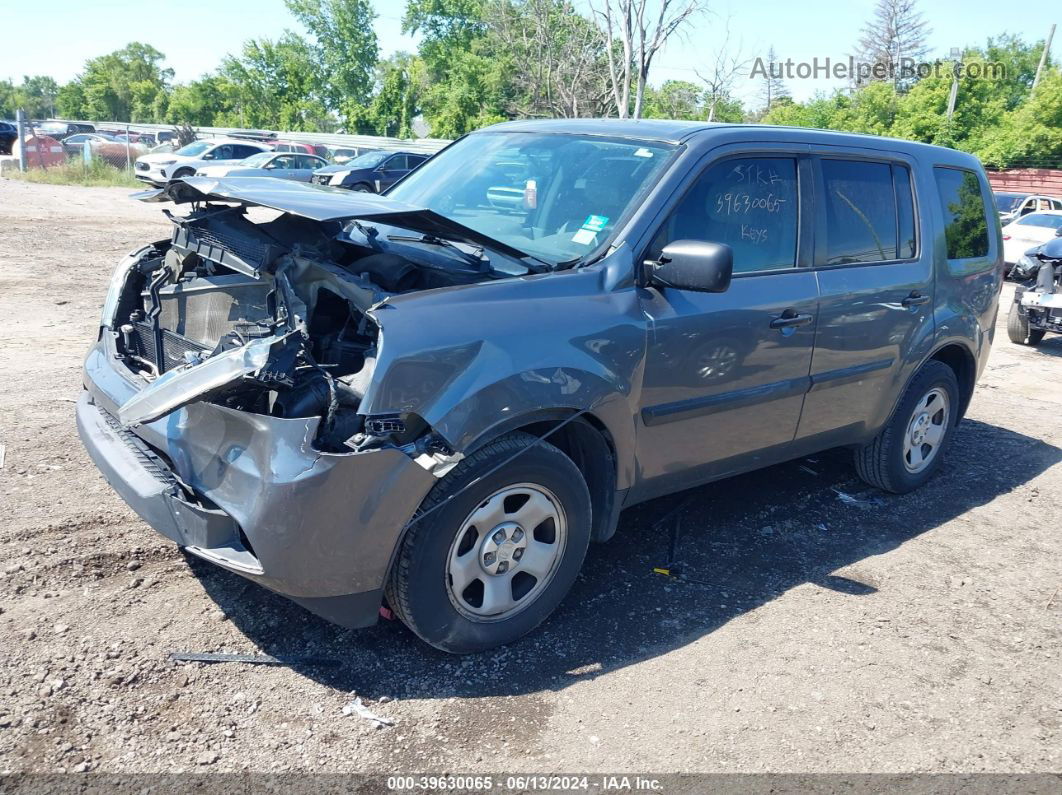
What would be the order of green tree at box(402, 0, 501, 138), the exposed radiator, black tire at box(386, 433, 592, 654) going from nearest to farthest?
black tire at box(386, 433, 592, 654) → the exposed radiator → green tree at box(402, 0, 501, 138)

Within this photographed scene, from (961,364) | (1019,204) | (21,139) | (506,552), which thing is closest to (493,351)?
(506,552)

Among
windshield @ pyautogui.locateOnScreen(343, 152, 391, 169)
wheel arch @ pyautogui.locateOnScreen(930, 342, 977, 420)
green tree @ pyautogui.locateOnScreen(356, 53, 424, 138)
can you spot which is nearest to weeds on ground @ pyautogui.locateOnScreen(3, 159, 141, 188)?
windshield @ pyautogui.locateOnScreen(343, 152, 391, 169)

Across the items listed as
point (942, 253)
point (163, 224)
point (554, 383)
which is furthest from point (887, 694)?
point (163, 224)

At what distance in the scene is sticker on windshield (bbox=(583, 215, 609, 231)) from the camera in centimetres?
365

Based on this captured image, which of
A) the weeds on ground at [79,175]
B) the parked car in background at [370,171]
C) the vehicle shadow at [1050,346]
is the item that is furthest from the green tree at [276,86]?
the vehicle shadow at [1050,346]

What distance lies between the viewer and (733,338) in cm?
382

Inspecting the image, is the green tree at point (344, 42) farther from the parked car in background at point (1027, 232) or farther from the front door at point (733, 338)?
the front door at point (733, 338)

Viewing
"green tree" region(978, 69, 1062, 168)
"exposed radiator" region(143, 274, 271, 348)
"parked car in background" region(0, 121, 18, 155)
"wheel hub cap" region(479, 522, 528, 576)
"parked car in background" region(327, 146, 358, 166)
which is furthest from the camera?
"parked car in background" region(0, 121, 18, 155)

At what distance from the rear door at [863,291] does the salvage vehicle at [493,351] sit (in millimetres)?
16

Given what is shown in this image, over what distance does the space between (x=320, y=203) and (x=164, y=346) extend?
3.25 ft

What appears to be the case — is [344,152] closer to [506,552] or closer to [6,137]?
[6,137]

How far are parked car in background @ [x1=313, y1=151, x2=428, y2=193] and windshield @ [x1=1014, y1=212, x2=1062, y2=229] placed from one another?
41.8 feet

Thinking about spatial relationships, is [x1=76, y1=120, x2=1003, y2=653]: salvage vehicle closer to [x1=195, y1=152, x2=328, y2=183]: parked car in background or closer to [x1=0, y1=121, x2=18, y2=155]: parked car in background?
[x1=195, y1=152, x2=328, y2=183]: parked car in background

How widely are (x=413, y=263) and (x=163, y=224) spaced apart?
16.8m
